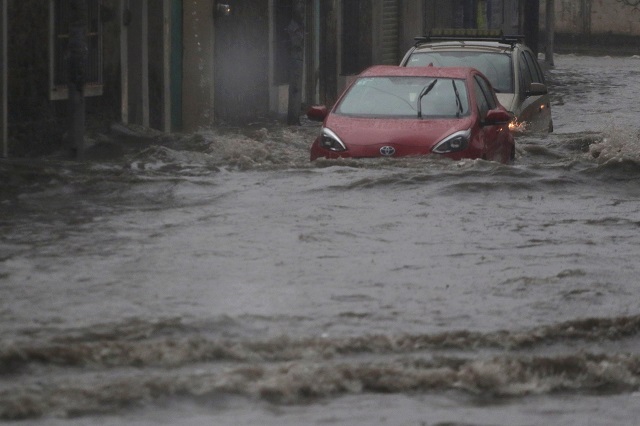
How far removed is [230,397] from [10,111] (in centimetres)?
946

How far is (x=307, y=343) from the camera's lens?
24.7 feet

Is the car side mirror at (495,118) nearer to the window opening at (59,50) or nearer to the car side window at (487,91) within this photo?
the car side window at (487,91)

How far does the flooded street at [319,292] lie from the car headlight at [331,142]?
18 cm

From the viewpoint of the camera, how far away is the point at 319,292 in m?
8.98

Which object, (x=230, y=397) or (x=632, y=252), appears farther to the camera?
(x=632, y=252)

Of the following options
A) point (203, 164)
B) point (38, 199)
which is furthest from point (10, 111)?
point (38, 199)

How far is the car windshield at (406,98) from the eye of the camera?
14359mm

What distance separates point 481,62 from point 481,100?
3549mm

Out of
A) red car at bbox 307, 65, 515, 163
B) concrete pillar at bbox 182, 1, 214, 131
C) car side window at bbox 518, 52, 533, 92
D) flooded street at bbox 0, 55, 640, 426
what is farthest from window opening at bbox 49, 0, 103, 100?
car side window at bbox 518, 52, 533, 92

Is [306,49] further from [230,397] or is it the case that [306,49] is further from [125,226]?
[230,397]

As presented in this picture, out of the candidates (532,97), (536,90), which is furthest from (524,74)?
(536,90)

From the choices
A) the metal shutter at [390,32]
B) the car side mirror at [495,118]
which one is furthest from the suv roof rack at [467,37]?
the metal shutter at [390,32]

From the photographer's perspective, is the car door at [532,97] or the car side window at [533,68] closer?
the car door at [532,97]

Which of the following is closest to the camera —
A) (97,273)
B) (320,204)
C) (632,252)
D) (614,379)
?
(614,379)
